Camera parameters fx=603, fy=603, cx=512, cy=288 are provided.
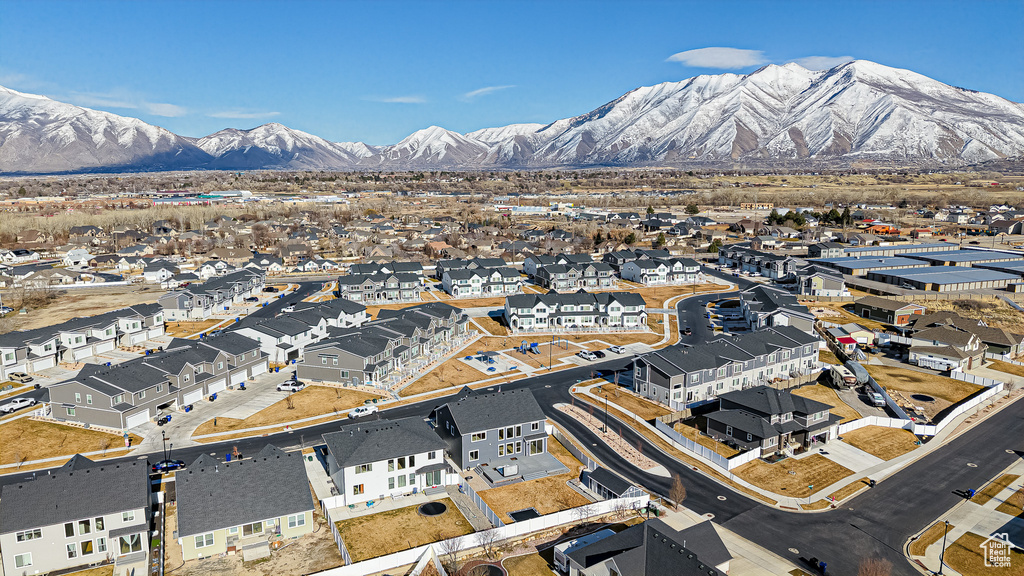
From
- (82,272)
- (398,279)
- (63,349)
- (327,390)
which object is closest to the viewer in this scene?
(327,390)

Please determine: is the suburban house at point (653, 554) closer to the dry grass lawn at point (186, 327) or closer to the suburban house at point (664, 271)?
the dry grass lawn at point (186, 327)

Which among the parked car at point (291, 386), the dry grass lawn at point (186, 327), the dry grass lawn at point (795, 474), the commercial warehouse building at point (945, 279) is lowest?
the dry grass lawn at point (795, 474)

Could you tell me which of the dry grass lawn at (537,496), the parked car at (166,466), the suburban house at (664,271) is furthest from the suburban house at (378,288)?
the dry grass lawn at (537,496)

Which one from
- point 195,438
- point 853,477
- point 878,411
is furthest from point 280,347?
point 878,411

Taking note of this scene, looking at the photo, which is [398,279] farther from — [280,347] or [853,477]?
[853,477]

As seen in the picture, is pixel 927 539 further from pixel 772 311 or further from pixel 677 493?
pixel 772 311

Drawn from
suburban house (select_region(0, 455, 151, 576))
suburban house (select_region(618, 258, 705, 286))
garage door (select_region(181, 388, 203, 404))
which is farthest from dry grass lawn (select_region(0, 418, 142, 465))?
suburban house (select_region(618, 258, 705, 286))
